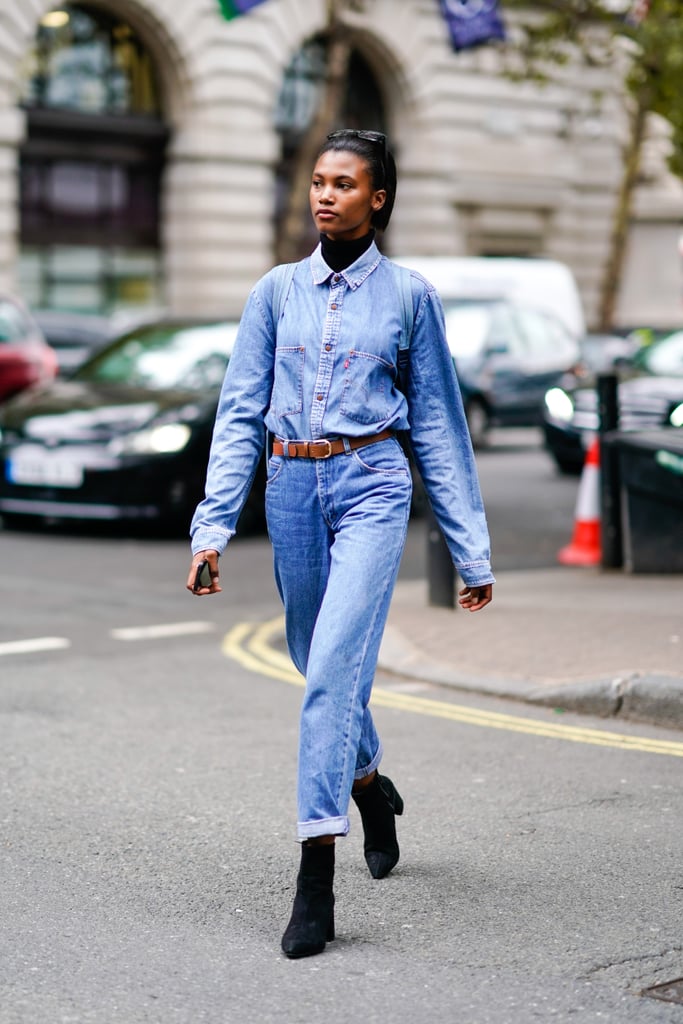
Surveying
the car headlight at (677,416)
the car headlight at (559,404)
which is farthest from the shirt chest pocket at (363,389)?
the car headlight at (559,404)

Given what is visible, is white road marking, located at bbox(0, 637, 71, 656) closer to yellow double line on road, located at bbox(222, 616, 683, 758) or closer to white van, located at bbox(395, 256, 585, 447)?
yellow double line on road, located at bbox(222, 616, 683, 758)

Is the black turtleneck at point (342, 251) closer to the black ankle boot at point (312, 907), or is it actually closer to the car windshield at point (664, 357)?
the black ankle boot at point (312, 907)

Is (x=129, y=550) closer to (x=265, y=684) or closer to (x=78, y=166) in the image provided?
(x=265, y=684)

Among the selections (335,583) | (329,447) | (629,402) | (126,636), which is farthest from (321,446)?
(629,402)

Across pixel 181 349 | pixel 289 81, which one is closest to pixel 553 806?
pixel 181 349

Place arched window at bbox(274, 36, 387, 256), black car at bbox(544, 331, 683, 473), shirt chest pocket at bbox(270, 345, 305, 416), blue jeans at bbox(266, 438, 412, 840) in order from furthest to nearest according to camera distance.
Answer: arched window at bbox(274, 36, 387, 256) < black car at bbox(544, 331, 683, 473) < shirt chest pocket at bbox(270, 345, 305, 416) < blue jeans at bbox(266, 438, 412, 840)

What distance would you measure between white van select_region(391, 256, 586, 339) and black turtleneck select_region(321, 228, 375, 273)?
57.1 ft

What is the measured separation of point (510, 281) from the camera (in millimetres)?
23578

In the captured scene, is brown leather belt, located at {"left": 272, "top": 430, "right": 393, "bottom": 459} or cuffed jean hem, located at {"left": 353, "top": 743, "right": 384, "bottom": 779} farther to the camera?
cuffed jean hem, located at {"left": 353, "top": 743, "right": 384, "bottom": 779}

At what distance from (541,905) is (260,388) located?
142 cm

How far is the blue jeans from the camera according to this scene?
13.5ft

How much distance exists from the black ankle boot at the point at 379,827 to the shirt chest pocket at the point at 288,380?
1.00 meters

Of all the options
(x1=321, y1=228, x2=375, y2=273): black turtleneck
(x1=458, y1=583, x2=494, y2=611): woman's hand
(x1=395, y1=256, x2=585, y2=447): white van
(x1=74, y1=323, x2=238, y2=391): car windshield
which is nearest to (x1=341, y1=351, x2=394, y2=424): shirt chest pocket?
(x1=321, y1=228, x2=375, y2=273): black turtleneck

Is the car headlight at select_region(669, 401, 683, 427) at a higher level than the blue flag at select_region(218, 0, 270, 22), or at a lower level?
lower
